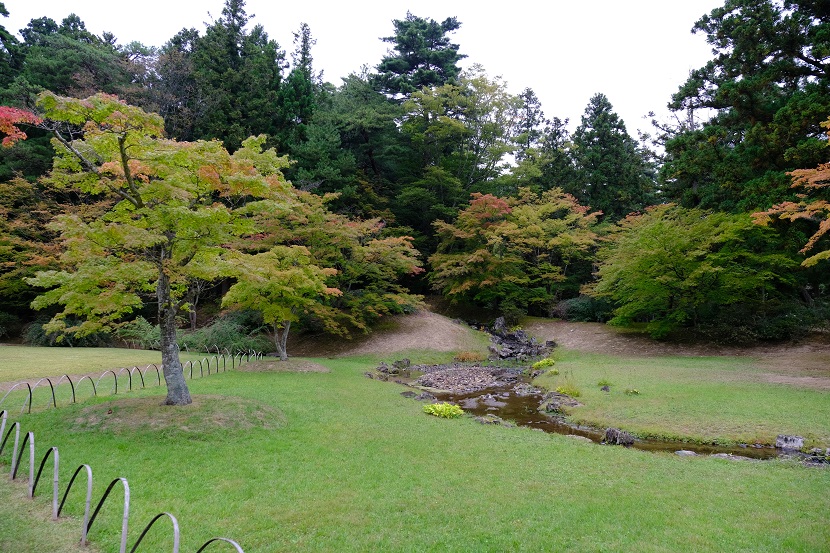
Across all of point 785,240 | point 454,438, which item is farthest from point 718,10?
point 454,438

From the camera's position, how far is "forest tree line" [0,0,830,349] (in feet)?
29.2

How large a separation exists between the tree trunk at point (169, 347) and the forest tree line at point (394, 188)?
257mm

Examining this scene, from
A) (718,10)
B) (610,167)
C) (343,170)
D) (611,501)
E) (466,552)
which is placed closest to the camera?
(466,552)

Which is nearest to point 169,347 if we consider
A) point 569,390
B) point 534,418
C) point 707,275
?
point 534,418

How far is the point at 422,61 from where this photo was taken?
123 ft

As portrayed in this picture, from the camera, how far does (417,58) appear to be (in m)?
37.3

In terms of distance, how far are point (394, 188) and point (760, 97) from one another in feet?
76.3

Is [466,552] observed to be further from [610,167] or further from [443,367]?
[610,167]


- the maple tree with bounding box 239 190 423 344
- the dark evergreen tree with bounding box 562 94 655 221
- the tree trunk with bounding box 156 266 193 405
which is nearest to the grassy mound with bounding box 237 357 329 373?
the maple tree with bounding box 239 190 423 344

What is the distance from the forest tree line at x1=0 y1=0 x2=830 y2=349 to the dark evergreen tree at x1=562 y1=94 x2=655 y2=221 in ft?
0.59

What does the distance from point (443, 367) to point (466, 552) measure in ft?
50.7

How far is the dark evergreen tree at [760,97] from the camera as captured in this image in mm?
14578

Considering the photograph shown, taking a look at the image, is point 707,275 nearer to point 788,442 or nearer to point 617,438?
point 788,442

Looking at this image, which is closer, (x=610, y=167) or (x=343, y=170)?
(x=343, y=170)
